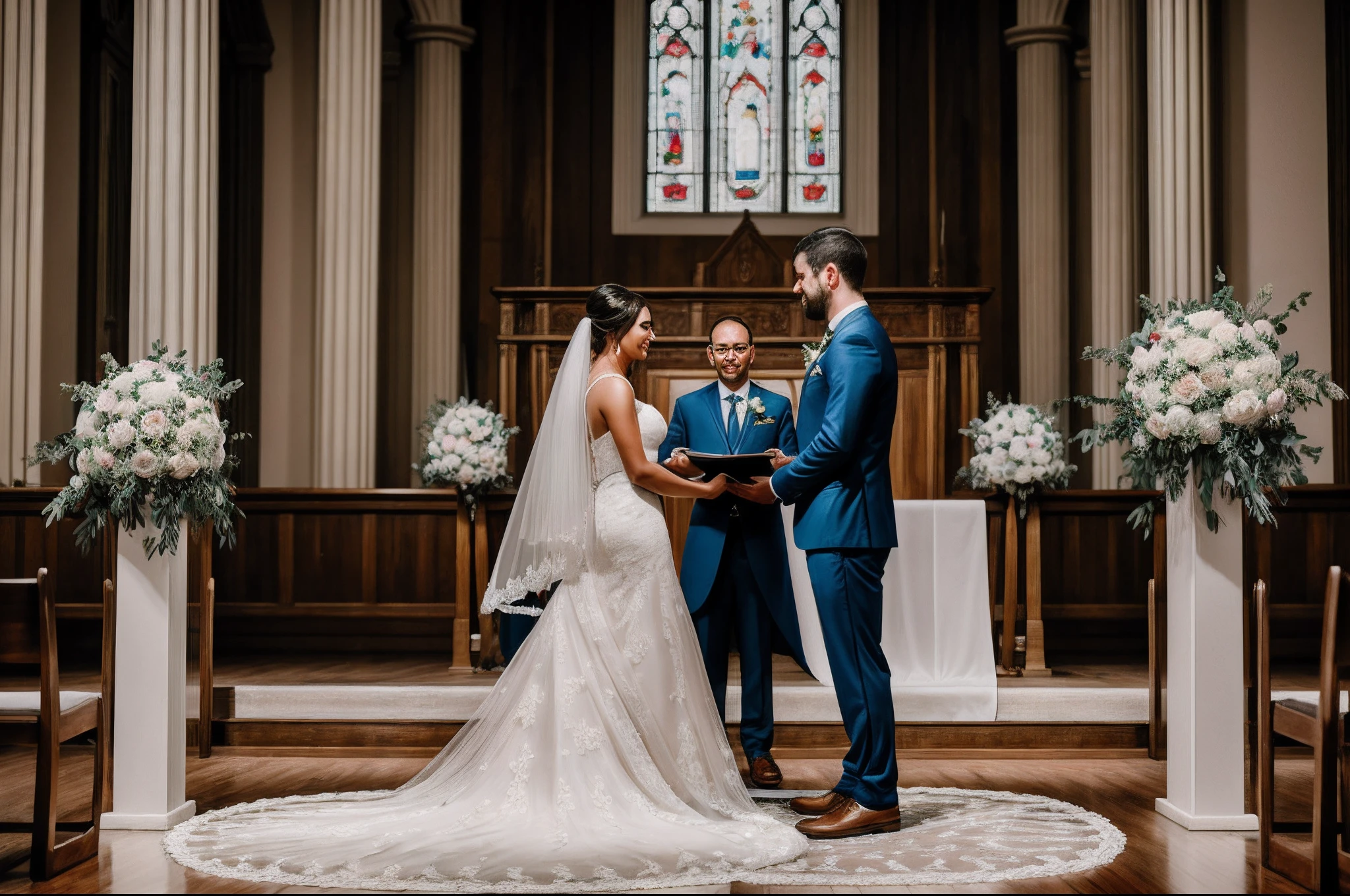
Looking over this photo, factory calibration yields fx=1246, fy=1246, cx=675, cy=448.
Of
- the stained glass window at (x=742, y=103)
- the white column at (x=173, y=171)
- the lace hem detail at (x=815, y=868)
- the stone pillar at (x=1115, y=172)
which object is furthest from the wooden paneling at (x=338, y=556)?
the stained glass window at (x=742, y=103)

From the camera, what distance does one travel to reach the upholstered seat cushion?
11.9 feet

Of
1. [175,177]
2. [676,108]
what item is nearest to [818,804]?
[175,177]

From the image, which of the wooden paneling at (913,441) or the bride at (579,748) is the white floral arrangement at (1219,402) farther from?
the wooden paneling at (913,441)

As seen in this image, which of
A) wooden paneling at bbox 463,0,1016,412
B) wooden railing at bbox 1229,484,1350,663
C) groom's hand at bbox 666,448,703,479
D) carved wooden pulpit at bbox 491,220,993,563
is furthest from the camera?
wooden paneling at bbox 463,0,1016,412

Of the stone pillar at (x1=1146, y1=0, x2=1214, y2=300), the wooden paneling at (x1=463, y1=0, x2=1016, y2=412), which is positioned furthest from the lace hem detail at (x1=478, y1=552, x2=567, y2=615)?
the wooden paneling at (x1=463, y1=0, x2=1016, y2=412)

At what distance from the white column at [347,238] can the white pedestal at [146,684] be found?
4.48 m

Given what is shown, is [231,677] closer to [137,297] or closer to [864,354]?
[137,297]

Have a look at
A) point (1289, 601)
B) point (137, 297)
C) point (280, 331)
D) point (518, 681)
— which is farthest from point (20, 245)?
point (1289, 601)

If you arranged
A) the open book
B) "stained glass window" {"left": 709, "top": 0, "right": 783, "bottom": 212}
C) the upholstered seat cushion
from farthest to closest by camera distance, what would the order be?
"stained glass window" {"left": 709, "top": 0, "right": 783, "bottom": 212}, the open book, the upholstered seat cushion

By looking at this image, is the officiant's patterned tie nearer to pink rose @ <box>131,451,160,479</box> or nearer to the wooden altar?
pink rose @ <box>131,451,160,479</box>

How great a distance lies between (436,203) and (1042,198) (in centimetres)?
580

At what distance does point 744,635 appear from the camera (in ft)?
16.0

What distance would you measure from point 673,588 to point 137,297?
Result: 392cm

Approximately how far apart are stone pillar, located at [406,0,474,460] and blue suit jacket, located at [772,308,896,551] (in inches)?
319
